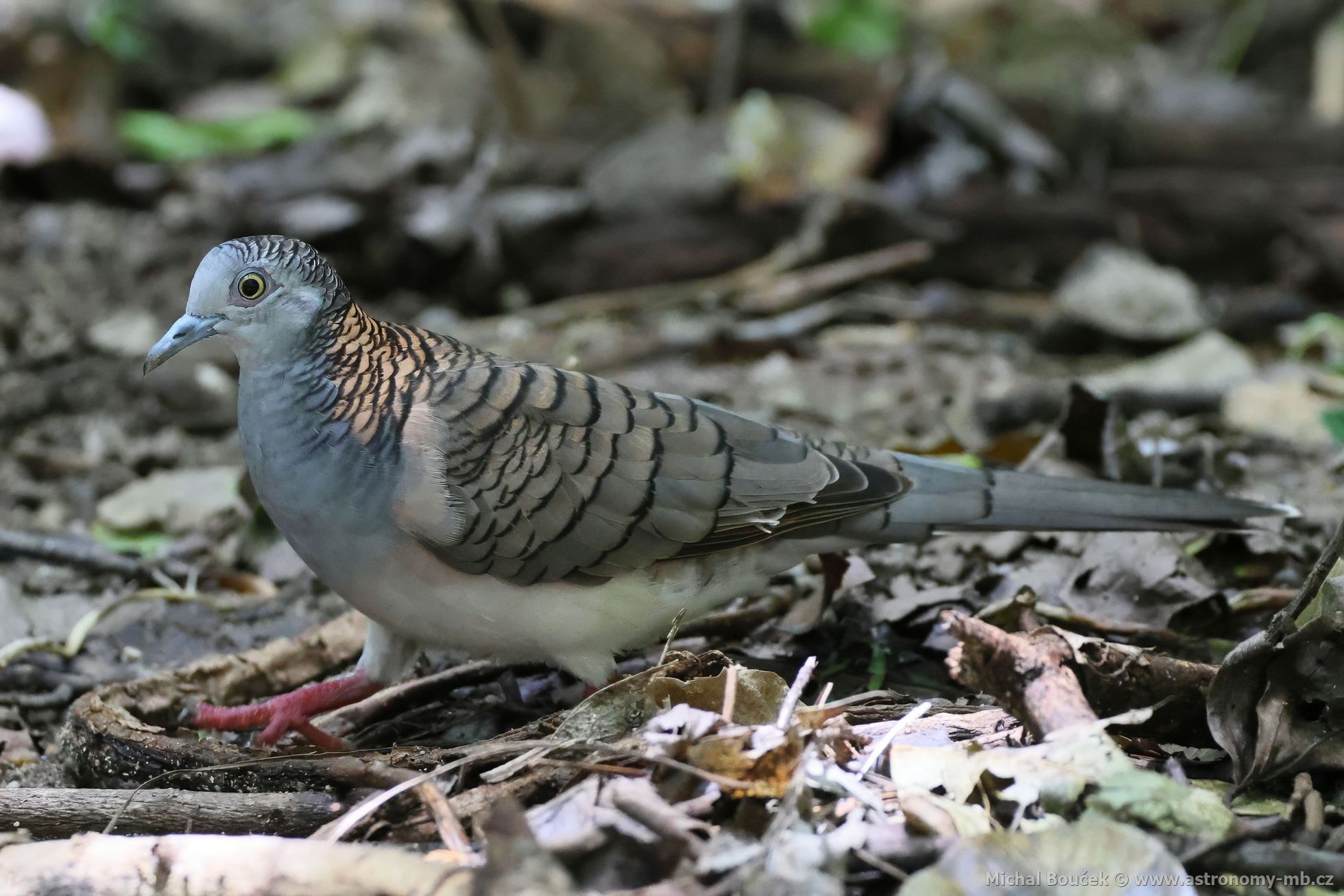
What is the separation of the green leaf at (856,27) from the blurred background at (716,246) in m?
0.03

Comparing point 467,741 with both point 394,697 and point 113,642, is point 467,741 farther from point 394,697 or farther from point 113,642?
point 113,642

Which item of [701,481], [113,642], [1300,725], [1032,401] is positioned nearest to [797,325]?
[1032,401]

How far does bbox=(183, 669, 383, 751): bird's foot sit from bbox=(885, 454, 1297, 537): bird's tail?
1659 millimetres

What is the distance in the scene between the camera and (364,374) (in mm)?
3363

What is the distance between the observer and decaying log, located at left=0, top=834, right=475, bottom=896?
89.5 inches

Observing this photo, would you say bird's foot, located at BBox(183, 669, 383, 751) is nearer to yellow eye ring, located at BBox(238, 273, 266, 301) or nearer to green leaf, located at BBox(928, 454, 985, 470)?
yellow eye ring, located at BBox(238, 273, 266, 301)

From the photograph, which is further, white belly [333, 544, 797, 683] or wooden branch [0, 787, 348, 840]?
A: white belly [333, 544, 797, 683]

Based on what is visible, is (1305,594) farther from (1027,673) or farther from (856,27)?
(856,27)

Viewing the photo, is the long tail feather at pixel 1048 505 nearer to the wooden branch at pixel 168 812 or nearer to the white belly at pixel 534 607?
the white belly at pixel 534 607

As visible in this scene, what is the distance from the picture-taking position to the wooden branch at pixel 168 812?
8.84 feet

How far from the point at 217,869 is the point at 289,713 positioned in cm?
101

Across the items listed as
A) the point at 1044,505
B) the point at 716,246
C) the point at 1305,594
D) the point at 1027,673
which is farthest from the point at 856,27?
the point at 1027,673

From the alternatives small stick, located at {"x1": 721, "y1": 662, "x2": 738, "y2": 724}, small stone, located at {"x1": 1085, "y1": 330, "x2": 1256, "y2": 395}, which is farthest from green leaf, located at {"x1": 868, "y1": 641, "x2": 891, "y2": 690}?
small stone, located at {"x1": 1085, "y1": 330, "x2": 1256, "y2": 395}

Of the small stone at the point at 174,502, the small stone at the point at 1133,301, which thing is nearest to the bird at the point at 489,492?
the small stone at the point at 174,502
